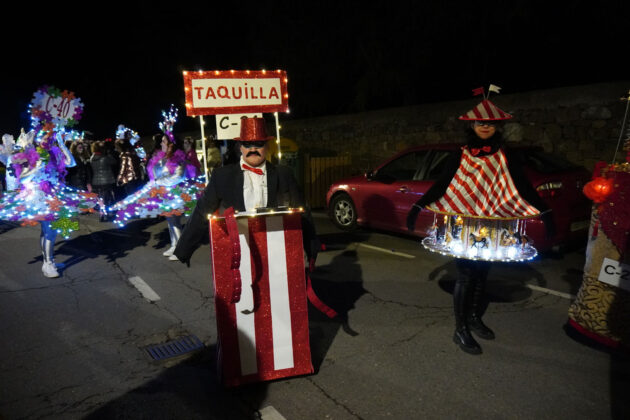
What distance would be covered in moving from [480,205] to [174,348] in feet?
9.48

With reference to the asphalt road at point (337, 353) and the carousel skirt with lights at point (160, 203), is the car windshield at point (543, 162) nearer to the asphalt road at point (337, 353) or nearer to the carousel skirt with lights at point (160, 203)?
the asphalt road at point (337, 353)

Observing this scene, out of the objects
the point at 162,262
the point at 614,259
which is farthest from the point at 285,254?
the point at 162,262

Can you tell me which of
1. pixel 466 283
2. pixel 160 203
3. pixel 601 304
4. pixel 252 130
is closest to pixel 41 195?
pixel 160 203

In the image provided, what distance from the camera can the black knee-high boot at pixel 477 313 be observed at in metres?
3.94

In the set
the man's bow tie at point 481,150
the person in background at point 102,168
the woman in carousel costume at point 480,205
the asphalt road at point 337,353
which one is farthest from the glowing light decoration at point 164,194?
the man's bow tie at point 481,150

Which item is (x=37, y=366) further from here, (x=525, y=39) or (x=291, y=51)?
(x=291, y=51)

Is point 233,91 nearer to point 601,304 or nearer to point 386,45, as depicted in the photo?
point 601,304

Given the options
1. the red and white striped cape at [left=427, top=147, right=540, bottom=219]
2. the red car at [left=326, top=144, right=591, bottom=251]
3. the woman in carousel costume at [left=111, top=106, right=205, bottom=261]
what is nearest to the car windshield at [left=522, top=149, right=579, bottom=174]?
the red car at [left=326, top=144, right=591, bottom=251]

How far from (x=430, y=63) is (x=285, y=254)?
10.9 m

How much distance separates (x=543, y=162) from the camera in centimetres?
611

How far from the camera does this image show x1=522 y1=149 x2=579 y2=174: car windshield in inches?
235

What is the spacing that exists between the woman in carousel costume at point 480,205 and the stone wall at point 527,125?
5.62 m

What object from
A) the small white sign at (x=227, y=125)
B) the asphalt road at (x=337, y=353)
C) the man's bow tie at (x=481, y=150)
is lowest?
the asphalt road at (x=337, y=353)

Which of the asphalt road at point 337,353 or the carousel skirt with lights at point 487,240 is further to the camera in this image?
the carousel skirt with lights at point 487,240
